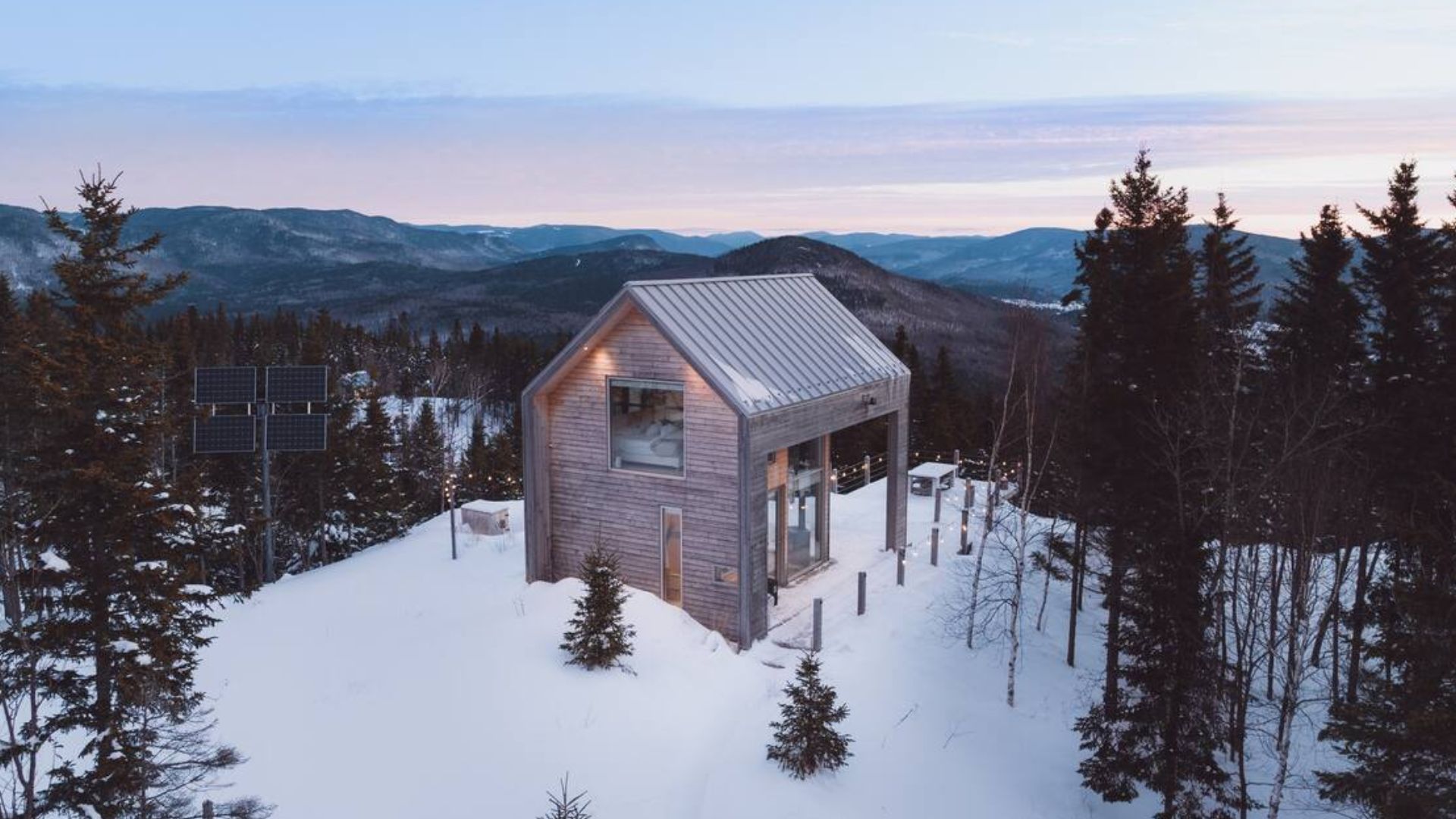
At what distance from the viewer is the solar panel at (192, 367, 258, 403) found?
31.3m

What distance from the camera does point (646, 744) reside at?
44.8 ft

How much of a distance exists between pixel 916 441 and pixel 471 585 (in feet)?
107

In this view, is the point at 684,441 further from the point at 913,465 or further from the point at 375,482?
the point at 913,465

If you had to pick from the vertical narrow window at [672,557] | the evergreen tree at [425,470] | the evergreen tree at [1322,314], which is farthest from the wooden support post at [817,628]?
the evergreen tree at [425,470]

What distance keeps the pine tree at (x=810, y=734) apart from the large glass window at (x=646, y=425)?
5.96 meters

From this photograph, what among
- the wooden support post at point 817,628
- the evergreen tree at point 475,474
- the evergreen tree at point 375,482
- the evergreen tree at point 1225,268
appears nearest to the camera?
the wooden support post at point 817,628

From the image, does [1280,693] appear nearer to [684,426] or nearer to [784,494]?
[784,494]

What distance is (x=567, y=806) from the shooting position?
38.3 ft

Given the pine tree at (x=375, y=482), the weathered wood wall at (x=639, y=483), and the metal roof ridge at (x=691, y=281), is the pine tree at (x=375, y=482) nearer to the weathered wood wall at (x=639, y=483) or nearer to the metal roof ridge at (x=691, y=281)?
the weathered wood wall at (x=639, y=483)

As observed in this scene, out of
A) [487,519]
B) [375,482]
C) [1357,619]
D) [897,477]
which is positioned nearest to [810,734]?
[897,477]

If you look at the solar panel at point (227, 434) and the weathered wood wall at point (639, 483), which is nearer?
the weathered wood wall at point (639, 483)

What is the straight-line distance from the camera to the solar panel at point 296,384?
31938 millimetres

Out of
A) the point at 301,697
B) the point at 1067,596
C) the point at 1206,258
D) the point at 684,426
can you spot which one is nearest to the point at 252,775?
the point at 301,697

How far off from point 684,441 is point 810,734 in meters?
6.75
